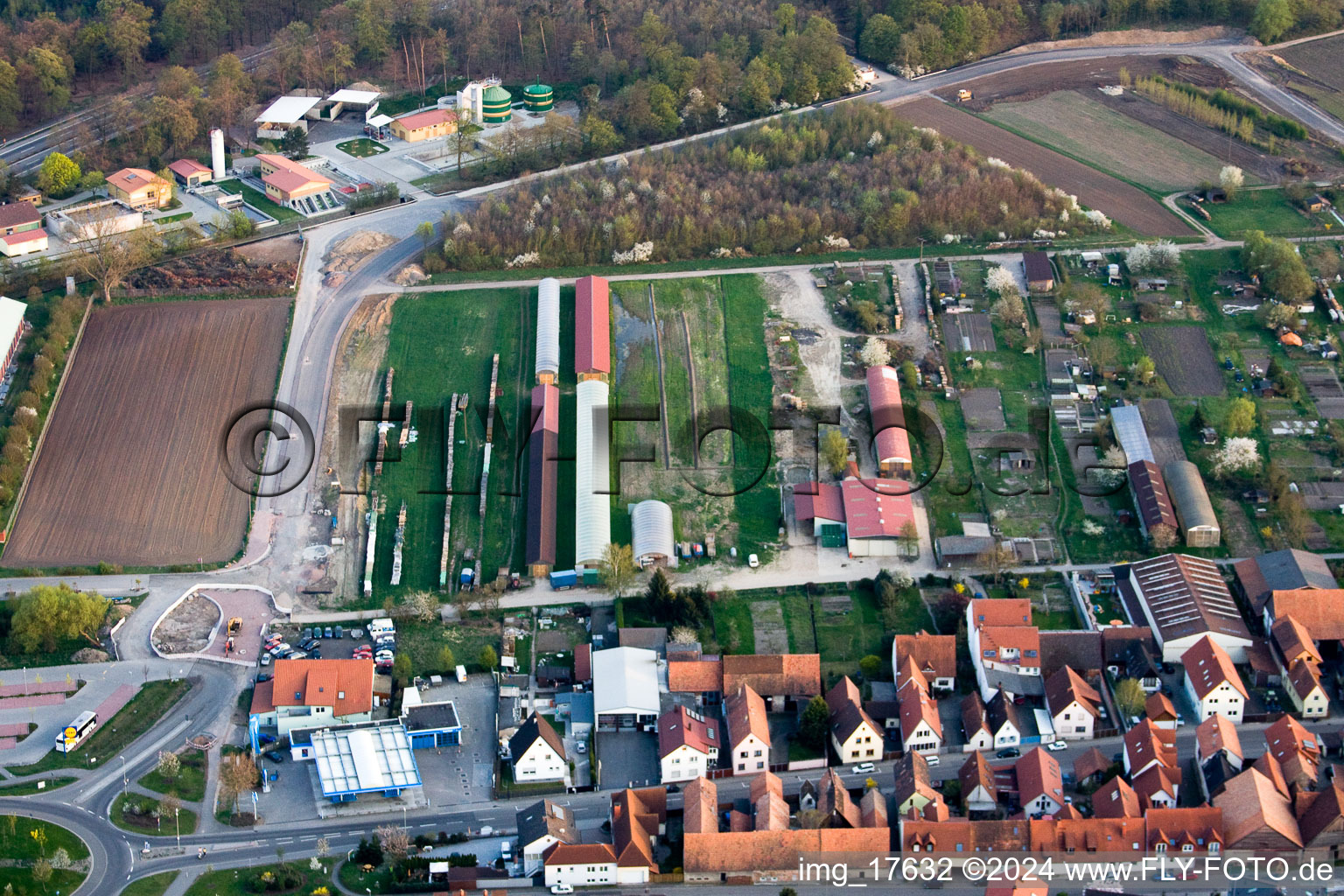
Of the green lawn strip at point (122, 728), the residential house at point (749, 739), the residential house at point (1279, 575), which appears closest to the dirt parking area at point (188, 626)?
the green lawn strip at point (122, 728)

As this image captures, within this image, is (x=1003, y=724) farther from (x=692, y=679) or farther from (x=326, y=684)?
(x=326, y=684)

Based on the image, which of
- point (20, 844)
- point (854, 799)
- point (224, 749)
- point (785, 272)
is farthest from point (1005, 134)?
point (20, 844)

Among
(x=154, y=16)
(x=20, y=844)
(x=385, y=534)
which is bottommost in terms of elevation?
(x=20, y=844)

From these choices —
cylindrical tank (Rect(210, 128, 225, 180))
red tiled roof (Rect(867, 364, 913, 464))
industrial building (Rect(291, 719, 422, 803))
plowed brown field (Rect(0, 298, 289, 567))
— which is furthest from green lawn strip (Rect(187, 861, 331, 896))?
cylindrical tank (Rect(210, 128, 225, 180))

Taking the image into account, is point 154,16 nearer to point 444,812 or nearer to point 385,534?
point 385,534

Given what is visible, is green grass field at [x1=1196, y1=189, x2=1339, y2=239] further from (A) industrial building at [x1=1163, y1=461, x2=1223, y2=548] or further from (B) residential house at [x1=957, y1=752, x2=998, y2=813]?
(B) residential house at [x1=957, y1=752, x2=998, y2=813]

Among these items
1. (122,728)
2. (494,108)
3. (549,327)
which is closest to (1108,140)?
(494,108)
